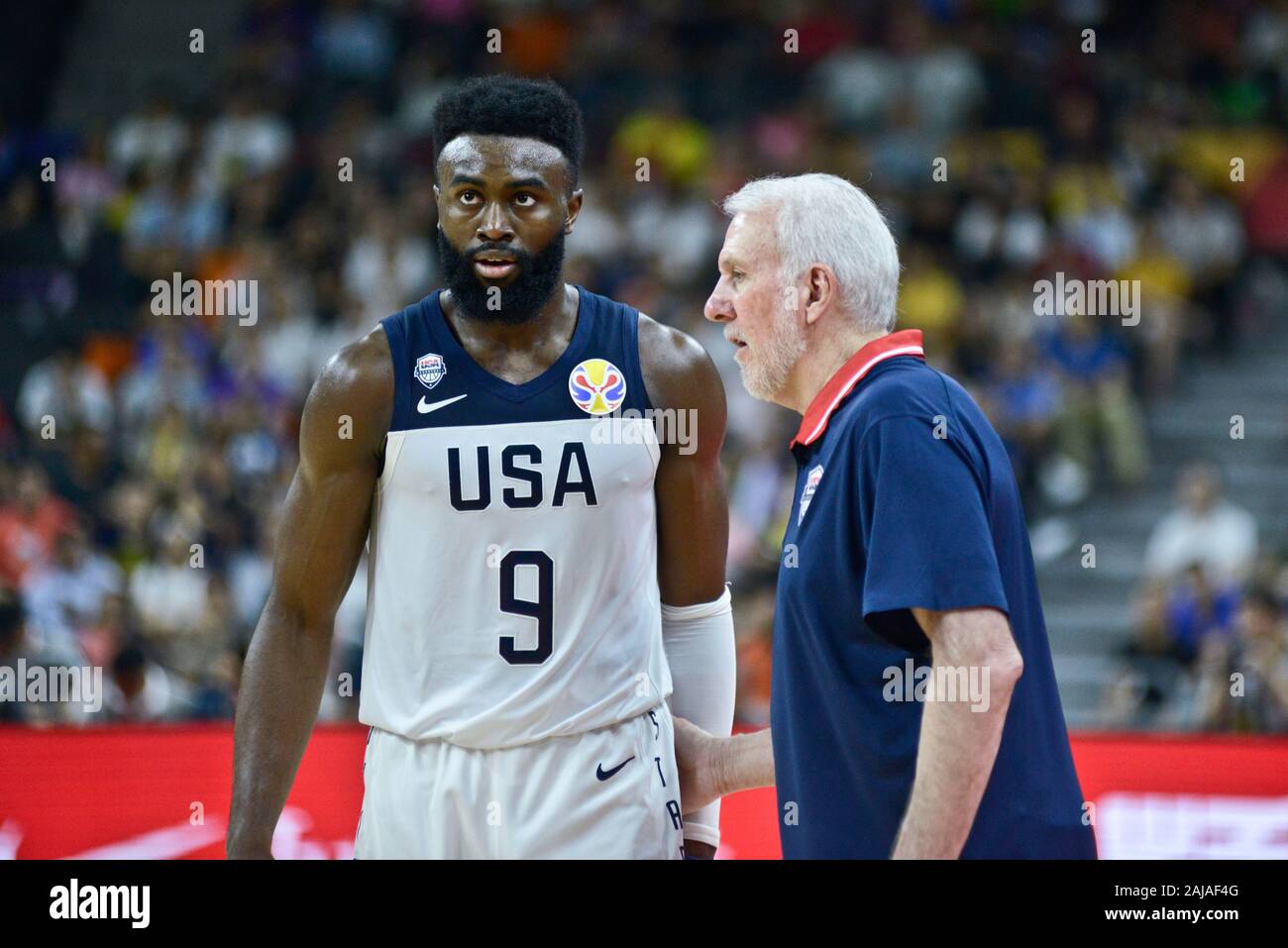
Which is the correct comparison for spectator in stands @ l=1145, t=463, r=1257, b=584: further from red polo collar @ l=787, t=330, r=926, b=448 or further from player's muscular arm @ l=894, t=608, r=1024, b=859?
player's muscular arm @ l=894, t=608, r=1024, b=859

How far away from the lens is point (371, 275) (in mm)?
10062

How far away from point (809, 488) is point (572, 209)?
2.93 feet

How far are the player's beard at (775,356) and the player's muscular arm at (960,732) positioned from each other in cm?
63

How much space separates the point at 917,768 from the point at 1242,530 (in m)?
6.52

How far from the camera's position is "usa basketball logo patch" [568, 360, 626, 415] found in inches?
127

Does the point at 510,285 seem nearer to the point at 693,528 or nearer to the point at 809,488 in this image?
the point at 693,528

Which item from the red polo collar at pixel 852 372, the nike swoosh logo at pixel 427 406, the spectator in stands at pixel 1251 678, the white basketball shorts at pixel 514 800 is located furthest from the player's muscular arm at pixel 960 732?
the spectator in stands at pixel 1251 678

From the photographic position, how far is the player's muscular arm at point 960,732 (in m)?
2.50

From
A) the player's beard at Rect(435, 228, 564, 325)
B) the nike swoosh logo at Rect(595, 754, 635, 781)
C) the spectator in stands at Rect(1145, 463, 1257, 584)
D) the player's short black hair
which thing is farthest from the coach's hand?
the spectator in stands at Rect(1145, 463, 1257, 584)

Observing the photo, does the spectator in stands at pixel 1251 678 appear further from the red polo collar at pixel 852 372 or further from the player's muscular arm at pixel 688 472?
the red polo collar at pixel 852 372

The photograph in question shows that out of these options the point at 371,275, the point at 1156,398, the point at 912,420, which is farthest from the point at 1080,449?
the point at 912,420

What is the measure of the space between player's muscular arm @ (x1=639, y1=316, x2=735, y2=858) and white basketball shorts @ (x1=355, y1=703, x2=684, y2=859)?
0.25 m

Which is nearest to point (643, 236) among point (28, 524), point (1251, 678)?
point (28, 524)

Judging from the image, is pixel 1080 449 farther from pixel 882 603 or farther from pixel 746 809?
pixel 882 603
